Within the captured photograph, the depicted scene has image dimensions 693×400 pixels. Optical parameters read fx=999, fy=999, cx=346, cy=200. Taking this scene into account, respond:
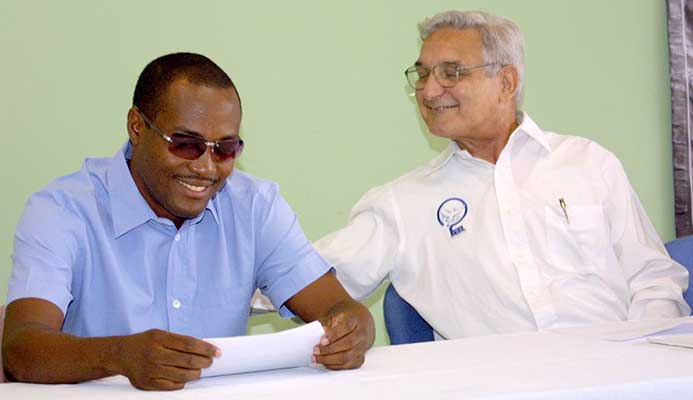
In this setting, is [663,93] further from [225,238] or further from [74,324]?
[74,324]

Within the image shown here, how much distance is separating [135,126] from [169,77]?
0.16 metres

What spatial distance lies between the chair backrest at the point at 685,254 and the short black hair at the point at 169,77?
1606 millimetres

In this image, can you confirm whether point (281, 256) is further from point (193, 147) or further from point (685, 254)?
point (685, 254)

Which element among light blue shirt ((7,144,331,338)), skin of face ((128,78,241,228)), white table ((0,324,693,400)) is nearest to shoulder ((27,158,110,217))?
light blue shirt ((7,144,331,338))

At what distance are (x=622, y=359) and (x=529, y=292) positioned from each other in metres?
1.05

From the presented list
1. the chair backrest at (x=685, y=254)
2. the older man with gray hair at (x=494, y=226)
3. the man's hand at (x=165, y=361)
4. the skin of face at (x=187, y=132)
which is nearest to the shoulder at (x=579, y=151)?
the older man with gray hair at (x=494, y=226)

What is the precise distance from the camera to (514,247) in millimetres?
3146

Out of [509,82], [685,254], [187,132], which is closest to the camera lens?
[187,132]

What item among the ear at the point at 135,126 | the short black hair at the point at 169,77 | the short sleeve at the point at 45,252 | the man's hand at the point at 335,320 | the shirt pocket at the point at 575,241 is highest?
the short black hair at the point at 169,77

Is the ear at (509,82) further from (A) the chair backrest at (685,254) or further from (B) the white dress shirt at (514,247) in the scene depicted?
(A) the chair backrest at (685,254)

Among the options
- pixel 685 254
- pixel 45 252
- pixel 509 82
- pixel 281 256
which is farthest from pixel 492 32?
pixel 45 252

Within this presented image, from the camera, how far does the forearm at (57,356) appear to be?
1.95 m

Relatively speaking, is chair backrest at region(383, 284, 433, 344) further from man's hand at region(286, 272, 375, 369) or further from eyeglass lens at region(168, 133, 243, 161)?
eyeglass lens at region(168, 133, 243, 161)

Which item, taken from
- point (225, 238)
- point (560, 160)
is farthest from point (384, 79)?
point (225, 238)
